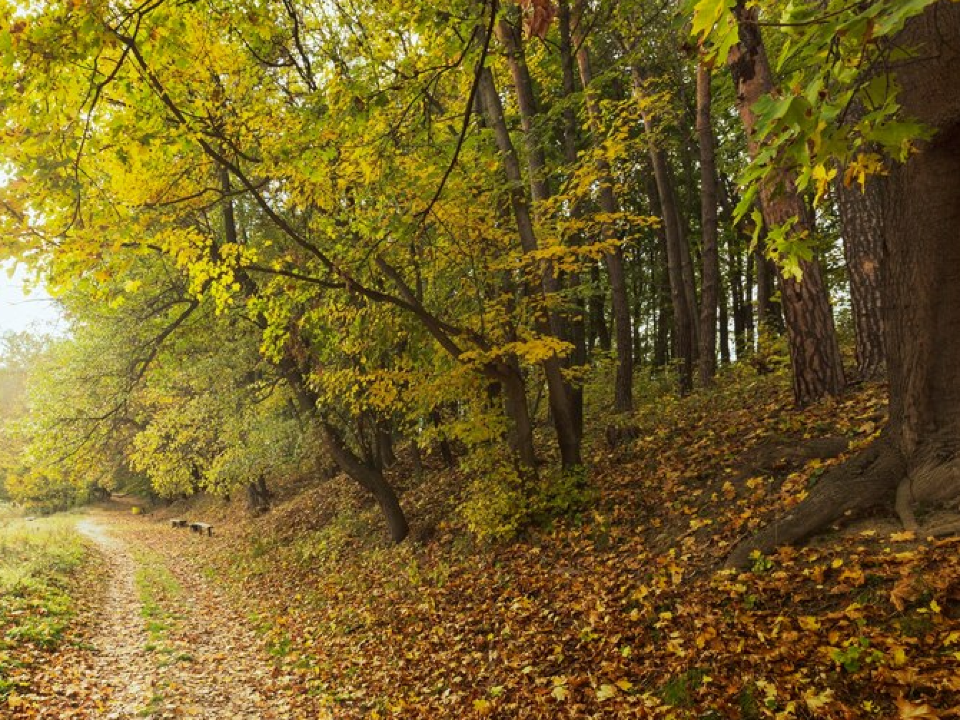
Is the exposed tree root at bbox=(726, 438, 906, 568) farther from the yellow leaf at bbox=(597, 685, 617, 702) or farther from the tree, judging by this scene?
the yellow leaf at bbox=(597, 685, 617, 702)

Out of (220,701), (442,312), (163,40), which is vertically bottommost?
(220,701)

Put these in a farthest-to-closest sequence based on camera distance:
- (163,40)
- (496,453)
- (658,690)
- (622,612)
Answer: (496,453), (622,612), (163,40), (658,690)

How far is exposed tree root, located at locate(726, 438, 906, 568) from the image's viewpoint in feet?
16.9

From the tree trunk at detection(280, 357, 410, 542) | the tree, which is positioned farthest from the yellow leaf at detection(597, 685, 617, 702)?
the tree trunk at detection(280, 357, 410, 542)

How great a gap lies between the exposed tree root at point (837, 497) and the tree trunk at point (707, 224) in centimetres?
748

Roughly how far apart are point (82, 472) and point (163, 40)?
9.72m

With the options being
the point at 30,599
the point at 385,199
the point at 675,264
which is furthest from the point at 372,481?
the point at 675,264

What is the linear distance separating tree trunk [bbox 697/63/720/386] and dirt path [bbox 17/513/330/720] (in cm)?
995

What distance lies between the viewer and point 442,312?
1065 centimetres

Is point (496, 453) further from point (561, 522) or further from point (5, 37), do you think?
point (5, 37)

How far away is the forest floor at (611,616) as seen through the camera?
13.6ft

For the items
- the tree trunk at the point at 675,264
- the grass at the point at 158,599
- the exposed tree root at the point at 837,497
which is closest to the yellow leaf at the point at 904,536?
the exposed tree root at the point at 837,497

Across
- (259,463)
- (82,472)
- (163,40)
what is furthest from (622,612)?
(259,463)

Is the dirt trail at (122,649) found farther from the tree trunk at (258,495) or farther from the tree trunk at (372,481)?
the tree trunk at (258,495)
